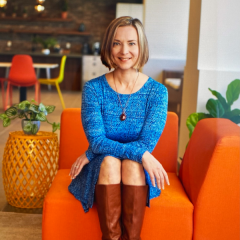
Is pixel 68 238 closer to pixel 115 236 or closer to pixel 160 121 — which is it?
pixel 115 236

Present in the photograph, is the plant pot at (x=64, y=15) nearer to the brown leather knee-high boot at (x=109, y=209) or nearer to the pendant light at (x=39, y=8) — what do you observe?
the pendant light at (x=39, y=8)

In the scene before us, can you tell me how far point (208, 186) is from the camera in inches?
59.3

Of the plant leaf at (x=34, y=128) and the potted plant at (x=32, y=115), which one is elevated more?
the potted plant at (x=32, y=115)

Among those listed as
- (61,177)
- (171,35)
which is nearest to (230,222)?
(61,177)

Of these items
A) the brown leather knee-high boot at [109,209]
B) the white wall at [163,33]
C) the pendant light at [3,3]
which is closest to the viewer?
the brown leather knee-high boot at [109,209]

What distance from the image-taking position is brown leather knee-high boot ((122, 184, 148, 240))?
143cm

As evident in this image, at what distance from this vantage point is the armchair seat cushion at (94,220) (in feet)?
5.02

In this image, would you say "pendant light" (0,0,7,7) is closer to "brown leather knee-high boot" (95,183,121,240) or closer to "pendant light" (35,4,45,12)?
"pendant light" (35,4,45,12)

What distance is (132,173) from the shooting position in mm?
1448

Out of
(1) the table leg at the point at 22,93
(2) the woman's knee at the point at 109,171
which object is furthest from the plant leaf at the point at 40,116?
(1) the table leg at the point at 22,93

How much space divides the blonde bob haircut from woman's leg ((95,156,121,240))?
0.44 m

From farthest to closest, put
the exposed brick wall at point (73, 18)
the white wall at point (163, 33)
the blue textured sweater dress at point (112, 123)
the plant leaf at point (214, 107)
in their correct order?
the exposed brick wall at point (73, 18)
the white wall at point (163, 33)
the plant leaf at point (214, 107)
the blue textured sweater dress at point (112, 123)

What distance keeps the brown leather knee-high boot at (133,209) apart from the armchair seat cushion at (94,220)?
0.32 ft

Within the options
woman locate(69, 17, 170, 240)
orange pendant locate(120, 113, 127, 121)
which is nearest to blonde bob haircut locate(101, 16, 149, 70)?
woman locate(69, 17, 170, 240)
